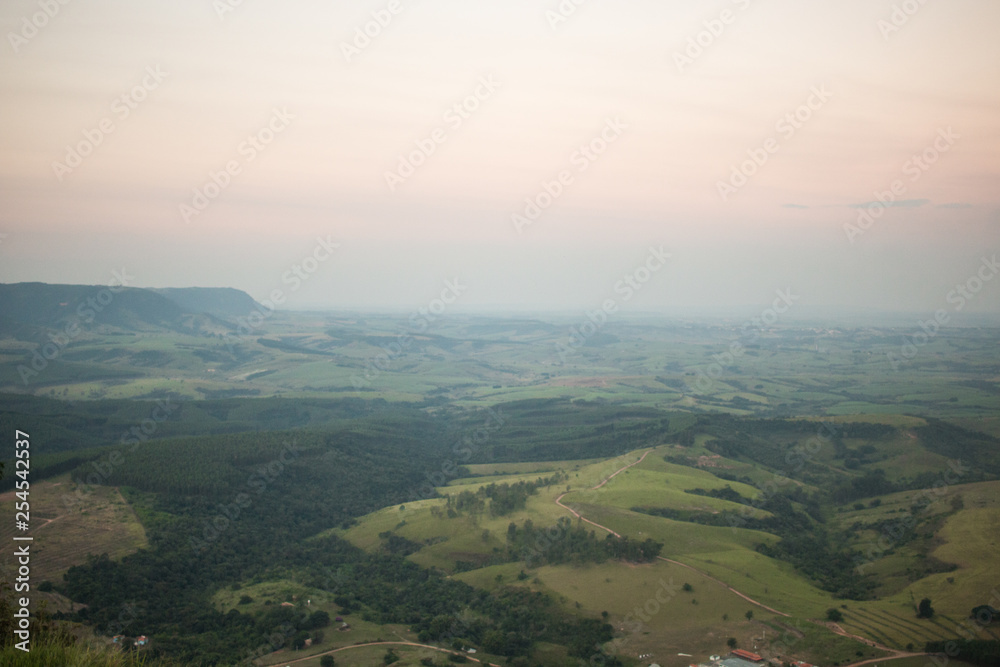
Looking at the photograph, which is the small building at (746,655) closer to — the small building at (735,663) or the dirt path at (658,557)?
the small building at (735,663)

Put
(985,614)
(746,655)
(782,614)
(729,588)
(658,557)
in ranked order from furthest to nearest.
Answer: (658,557) → (729,588) → (782,614) → (985,614) → (746,655)

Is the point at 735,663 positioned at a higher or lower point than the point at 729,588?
lower

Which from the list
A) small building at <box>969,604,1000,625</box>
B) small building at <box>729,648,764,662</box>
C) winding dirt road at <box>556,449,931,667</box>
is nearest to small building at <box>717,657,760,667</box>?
small building at <box>729,648,764,662</box>

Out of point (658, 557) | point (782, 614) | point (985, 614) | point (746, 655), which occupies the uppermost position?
point (985, 614)

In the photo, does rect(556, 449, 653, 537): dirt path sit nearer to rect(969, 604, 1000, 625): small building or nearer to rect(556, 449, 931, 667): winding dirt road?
rect(556, 449, 931, 667): winding dirt road

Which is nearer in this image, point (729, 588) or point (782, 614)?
point (782, 614)

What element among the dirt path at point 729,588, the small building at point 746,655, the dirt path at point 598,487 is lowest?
the small building at point 746,655

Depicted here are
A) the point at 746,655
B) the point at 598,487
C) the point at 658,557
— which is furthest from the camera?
the point at 598,487

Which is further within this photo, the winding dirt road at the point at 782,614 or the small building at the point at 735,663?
the winding dirt road at the point at 782,614

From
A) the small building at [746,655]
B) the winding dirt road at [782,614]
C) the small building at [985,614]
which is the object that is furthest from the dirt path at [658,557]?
the small building at [985,614]

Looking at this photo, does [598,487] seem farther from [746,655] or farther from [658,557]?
[746,655]

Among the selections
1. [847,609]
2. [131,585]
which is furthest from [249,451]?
[847,609]

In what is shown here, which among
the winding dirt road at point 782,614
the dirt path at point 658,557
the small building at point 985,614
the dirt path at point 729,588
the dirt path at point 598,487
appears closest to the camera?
the winding dirt road at point 782,614

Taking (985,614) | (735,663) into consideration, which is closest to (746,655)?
(735,663)
